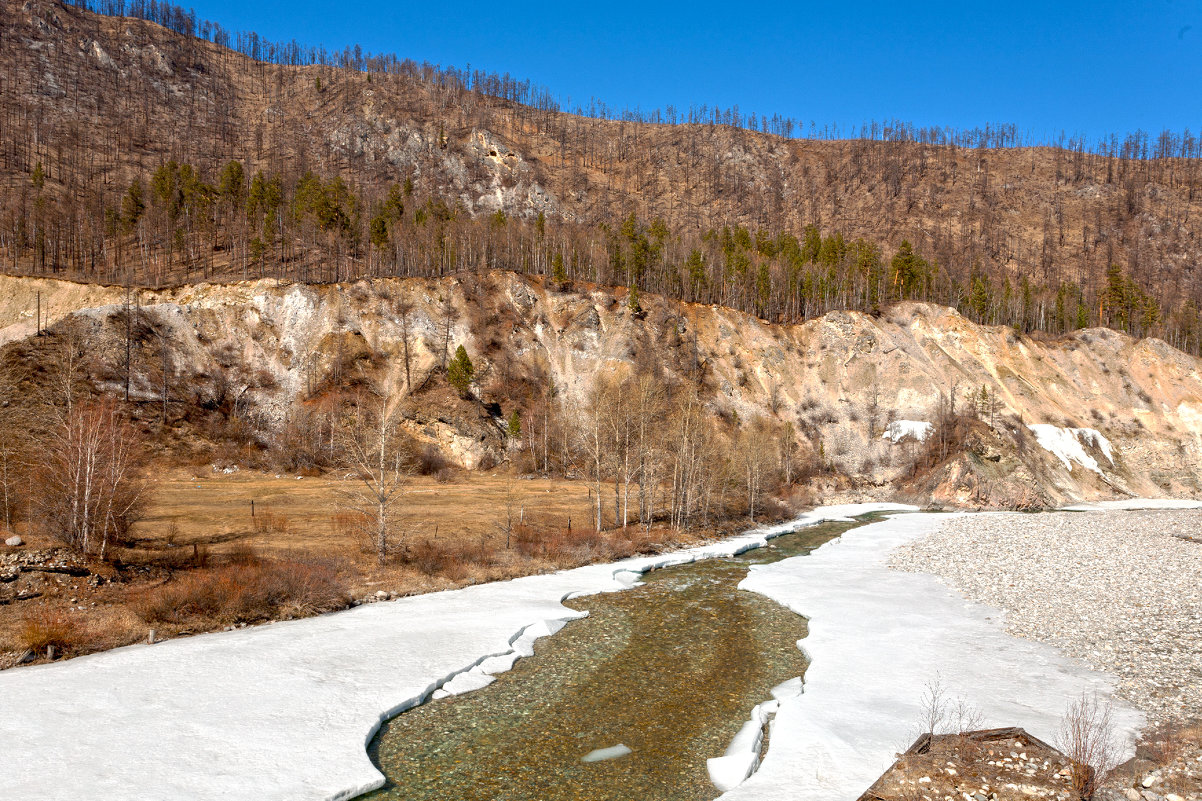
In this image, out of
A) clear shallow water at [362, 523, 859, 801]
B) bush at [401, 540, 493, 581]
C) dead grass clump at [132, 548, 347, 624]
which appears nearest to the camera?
clear shallow water at [362, 523, 859, 801]

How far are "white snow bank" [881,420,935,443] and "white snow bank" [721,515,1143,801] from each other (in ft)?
171

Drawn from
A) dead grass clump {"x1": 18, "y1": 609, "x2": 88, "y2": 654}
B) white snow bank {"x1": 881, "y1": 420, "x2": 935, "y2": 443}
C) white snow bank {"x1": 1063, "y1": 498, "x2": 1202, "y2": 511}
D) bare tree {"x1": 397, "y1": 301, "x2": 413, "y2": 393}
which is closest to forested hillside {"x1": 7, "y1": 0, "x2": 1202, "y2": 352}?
bare tree {"x1": 397, "y1": 301, "x2": 413, "y2": 393}

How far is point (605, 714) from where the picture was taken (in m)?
15.9

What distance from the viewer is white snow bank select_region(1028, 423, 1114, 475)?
77.6m

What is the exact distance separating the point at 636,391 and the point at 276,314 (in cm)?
4234

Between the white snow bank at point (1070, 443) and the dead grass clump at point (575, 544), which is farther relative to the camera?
the white snow bank at point (1070, 443)

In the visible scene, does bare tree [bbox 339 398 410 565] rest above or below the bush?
above

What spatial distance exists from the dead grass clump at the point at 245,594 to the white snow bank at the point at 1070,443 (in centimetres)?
8078

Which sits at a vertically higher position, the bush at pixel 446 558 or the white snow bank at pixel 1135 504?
the bush at pixel 446 558

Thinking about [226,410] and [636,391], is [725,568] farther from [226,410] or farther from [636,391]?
[226,410]

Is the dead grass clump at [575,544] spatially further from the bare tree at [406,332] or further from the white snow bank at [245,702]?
the bare tree at [406,332]

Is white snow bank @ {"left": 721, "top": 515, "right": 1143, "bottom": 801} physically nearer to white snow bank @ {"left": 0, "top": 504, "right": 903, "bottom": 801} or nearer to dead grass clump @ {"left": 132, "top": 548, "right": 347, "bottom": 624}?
white snow bank @ {"left": 0, "top": 504, "right": 903, "bottom": 801}

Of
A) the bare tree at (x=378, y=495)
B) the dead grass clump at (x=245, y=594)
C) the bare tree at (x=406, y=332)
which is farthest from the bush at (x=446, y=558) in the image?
the bare tree at (x=406, y=332)

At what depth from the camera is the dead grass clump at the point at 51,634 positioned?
18.0 metres
